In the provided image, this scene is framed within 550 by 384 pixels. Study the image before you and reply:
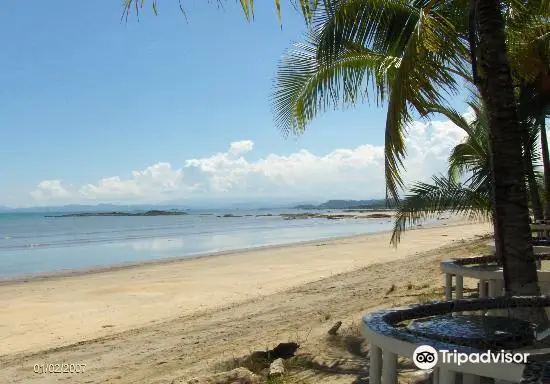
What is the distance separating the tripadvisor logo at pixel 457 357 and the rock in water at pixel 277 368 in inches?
110

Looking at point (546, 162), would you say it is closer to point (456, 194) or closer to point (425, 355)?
point (456, 194)

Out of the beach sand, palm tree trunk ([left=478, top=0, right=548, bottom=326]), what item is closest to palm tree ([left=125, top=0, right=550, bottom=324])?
palm tree trunk ([left=478, top=0, right=548, bottom=326])

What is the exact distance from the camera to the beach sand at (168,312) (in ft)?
20.3

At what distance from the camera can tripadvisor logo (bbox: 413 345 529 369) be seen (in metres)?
1.82

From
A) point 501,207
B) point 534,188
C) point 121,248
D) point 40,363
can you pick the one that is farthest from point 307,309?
point 121,248

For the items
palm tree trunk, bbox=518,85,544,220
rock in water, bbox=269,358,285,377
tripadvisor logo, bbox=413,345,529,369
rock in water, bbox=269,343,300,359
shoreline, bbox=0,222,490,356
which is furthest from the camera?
shoreline, bbox=0,222,490,356

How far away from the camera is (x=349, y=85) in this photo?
593 centimetres

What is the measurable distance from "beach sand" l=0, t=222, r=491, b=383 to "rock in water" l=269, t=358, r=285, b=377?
33.6 inches

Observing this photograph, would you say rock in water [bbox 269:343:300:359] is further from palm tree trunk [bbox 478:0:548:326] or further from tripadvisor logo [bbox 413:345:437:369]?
tripadvisor logo [bbox 413:345:437:369]

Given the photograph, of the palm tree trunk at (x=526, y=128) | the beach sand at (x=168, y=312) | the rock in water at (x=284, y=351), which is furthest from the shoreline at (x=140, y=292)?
the palm tree trunk at (x=526, y=128)

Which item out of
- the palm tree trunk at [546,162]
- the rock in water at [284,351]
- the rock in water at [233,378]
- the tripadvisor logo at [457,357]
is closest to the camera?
the tripadvisor logo at [457,357]

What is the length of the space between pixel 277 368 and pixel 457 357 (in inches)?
119
